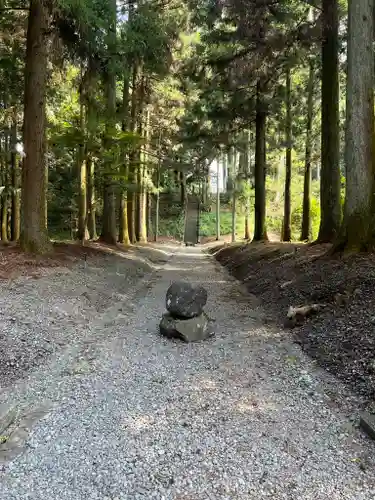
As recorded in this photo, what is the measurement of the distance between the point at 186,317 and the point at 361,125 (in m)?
4.58

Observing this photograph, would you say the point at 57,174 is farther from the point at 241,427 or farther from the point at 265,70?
the point at 241,427

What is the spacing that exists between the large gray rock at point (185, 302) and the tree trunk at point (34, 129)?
4928 millimetres

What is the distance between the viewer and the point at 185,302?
6473mm

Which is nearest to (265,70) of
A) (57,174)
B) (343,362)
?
(343,362)

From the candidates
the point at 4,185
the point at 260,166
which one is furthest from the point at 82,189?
the point at 260,166

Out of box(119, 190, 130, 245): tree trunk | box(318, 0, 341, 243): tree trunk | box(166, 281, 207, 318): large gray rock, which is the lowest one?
box(166, 281, 207, 318): large gray rock

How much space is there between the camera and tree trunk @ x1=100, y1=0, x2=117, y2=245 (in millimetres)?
10297

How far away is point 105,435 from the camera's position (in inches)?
137

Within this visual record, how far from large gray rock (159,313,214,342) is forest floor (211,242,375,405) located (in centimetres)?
126

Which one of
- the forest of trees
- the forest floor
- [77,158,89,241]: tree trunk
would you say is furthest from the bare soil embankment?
the forest floor

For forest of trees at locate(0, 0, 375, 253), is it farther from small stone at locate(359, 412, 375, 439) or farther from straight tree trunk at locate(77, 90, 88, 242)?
small stone at locate(359, 412, 375, 439)

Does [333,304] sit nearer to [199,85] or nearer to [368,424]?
[368,424]

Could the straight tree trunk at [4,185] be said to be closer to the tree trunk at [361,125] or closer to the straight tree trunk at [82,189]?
the straight tree trunk at [82,189]

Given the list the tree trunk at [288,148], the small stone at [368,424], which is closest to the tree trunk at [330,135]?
the tree trunk at [288,148]
